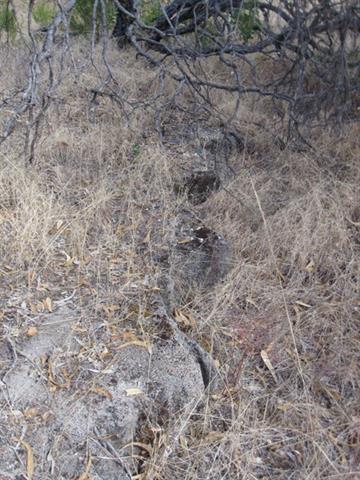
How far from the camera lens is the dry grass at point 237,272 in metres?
1.98

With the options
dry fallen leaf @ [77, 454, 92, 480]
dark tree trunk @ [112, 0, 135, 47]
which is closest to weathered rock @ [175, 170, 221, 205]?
dry fallen leaf @ [77, 454, 92, 480]

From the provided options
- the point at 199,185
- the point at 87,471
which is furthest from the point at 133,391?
the point at 199,185

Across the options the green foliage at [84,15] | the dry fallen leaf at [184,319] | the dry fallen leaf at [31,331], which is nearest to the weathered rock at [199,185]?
the dry fallen leaf at [184,319]

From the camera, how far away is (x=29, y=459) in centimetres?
169

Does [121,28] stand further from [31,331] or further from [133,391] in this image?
[133,391]

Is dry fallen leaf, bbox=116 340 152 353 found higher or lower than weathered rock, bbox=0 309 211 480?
higher

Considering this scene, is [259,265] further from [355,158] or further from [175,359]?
[355,158]

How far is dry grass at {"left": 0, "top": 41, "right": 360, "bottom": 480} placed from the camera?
198 centimetres

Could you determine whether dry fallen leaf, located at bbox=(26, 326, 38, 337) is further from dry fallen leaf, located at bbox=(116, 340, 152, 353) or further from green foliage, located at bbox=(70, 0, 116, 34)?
green foliage, located at bbox=(70, 0, 116, 34)

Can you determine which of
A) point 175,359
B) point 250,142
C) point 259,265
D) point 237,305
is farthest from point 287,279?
point 250,142

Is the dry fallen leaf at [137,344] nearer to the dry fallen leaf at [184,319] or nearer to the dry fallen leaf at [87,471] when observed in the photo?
the dry fallen leaf at [184,319]

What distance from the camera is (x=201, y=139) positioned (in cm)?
385

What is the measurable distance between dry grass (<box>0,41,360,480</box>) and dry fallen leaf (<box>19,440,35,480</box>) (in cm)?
39

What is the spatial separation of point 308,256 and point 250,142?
1325 mm
